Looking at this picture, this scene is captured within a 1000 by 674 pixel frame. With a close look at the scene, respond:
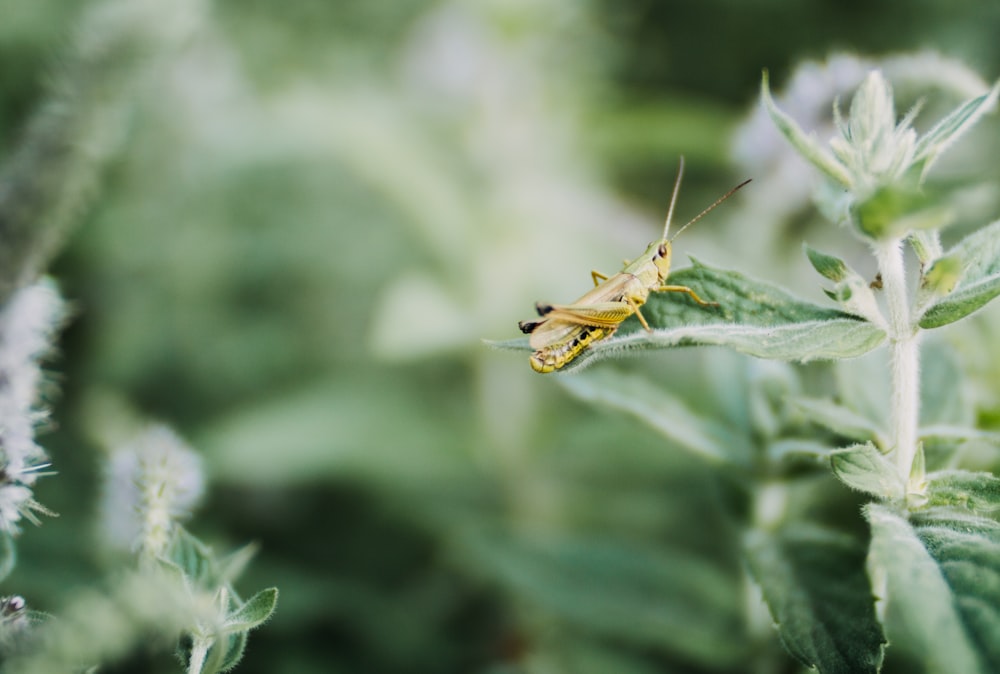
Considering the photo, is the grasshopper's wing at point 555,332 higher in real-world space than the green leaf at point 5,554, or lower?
higher

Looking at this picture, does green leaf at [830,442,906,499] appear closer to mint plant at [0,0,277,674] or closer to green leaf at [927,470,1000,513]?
green leaf at [927,470,1000,513]

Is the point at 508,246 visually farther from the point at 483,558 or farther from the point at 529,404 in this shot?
the point at 483,558

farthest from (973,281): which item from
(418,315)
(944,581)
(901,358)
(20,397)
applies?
(418,315)

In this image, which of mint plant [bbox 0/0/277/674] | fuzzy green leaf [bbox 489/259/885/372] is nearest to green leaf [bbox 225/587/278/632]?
mint plant [bbox 0/0/277/674]

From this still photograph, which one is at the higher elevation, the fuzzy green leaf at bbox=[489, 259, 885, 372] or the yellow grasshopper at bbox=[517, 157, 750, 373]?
the yellow grasshopper at bbox=[517, 157, 750, 373]

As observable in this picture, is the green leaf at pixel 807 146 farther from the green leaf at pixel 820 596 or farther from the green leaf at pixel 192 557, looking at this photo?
the green leaf at pixel 192 557

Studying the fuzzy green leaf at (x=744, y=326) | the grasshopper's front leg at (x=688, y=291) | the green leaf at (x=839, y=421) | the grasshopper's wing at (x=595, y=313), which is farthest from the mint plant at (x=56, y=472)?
the green leaf at (x=839, y=421)
